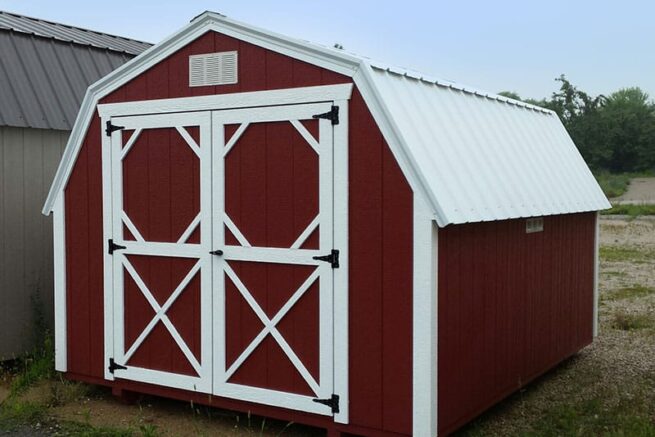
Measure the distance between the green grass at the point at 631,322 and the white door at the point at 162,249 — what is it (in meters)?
6.34

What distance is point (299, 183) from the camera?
224 inches

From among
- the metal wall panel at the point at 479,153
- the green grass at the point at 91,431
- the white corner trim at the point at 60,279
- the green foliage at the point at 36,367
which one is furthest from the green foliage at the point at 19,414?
the metal wall panel at the point at 479,153

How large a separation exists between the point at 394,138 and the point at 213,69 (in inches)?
68.0

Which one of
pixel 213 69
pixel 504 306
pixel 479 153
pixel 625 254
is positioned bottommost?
pixel 625 254

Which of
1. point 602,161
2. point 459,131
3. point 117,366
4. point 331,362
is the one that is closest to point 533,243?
point 459,131

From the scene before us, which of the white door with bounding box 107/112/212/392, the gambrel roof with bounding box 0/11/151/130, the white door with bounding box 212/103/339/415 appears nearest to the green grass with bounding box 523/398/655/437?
the white door with bounding box 212/103/339/415

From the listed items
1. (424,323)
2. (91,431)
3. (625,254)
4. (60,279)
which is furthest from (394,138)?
(625,254)

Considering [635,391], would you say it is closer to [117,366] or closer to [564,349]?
[564,349]

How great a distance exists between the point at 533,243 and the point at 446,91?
166 centimetres

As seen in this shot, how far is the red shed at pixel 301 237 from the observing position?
5.29 meters

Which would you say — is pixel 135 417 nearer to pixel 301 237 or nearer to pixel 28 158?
pixel 301 237

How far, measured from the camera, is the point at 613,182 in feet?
149

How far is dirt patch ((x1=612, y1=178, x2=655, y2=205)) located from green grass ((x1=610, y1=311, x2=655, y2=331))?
93.2 ft

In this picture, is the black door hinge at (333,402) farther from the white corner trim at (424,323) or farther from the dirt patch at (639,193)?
the dirt patch at (639,193)
